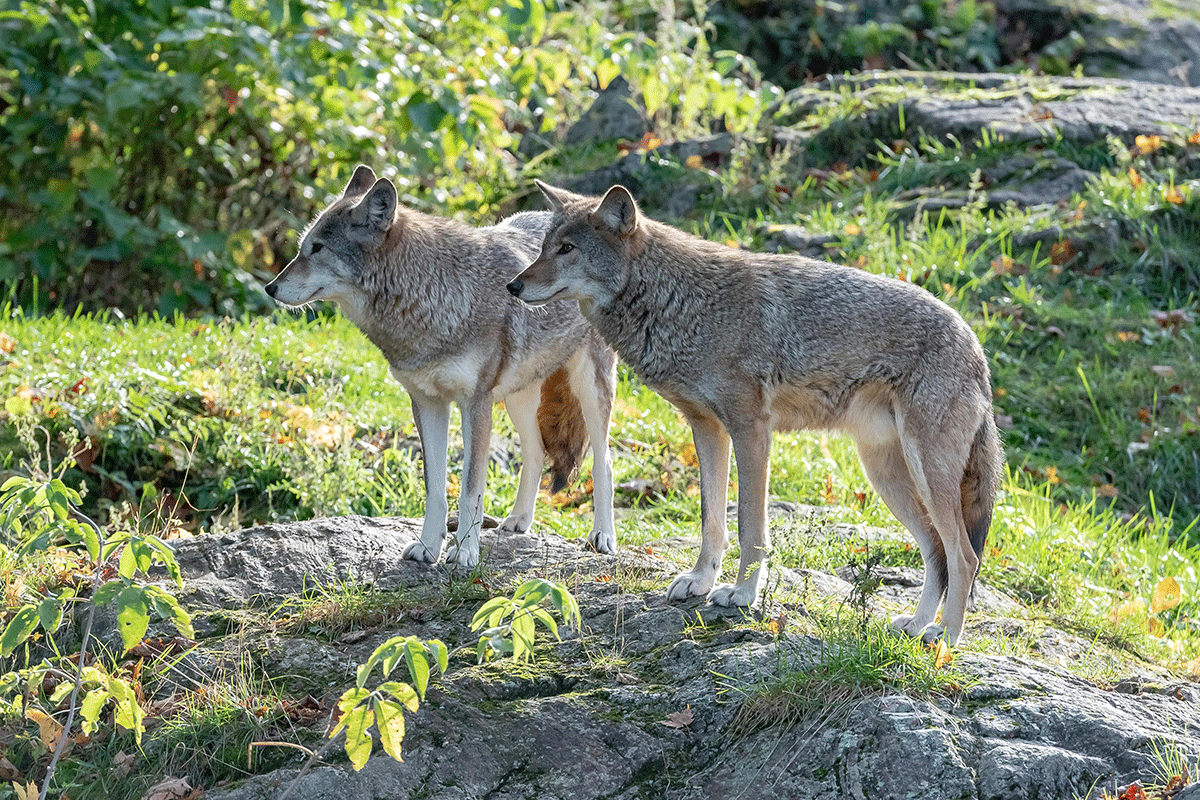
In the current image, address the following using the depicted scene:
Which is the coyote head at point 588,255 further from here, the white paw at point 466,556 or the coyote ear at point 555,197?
the white paw at point 466,556

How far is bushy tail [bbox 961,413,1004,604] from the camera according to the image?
16.9 feet

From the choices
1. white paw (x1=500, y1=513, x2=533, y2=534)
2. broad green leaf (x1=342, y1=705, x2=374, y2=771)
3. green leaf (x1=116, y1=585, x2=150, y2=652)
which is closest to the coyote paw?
white paw (x1=500, y1=513, x2=533, y2=534)

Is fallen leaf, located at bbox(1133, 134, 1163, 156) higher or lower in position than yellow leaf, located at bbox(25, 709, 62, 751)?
higher

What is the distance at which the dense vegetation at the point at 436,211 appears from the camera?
7.04 m

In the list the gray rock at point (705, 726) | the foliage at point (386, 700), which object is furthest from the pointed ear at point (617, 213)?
the foliage at point (386, 700)

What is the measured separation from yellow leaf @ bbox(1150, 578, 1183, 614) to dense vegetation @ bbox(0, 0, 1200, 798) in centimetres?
9

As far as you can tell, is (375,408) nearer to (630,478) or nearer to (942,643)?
(630,478)

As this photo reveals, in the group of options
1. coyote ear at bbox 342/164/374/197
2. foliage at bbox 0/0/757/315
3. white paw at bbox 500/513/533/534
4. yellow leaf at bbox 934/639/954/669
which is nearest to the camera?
yellow leaf at bbox 934/639/954/669

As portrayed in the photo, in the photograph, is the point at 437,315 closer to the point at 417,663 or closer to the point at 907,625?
the point at 907,625

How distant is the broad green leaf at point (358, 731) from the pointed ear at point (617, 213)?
8.64 ft

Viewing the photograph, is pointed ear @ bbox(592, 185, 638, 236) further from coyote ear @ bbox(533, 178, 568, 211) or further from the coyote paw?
the coyote paw

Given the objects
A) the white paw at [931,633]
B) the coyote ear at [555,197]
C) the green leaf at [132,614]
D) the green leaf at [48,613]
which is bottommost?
the white paw at [931,633]

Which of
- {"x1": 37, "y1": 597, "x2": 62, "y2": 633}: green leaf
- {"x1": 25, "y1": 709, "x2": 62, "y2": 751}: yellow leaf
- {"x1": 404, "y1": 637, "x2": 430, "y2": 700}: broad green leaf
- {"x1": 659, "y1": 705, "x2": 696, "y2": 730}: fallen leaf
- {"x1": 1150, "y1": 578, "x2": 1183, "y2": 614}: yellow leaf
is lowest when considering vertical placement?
{"x1": 1150, "y1": 578, "x2": 1183, "y2": 614}: yellow leaf

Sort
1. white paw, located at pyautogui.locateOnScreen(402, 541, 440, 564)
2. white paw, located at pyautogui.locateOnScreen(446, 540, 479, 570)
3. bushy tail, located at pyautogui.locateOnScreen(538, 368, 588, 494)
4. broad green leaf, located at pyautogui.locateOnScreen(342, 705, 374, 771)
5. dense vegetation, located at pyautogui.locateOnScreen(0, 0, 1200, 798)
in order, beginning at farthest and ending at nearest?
1. dense vegetation, located at pyautogui.locateOnScreen(0, 0, 1200, 798)
2. bushy tail, located at pyautogui.locateOnScreen(538, 368, 588, 494)
3. white paw, located at pyautogui.locateOnScreen(402, 541, 440, 564)
4. white paw, located at pyautogui.locateOnScreen(446, 540, 479, 570)
5. broad green leaf, located at pyautogui.locateOnScreen(342, 705, 374, 771)
